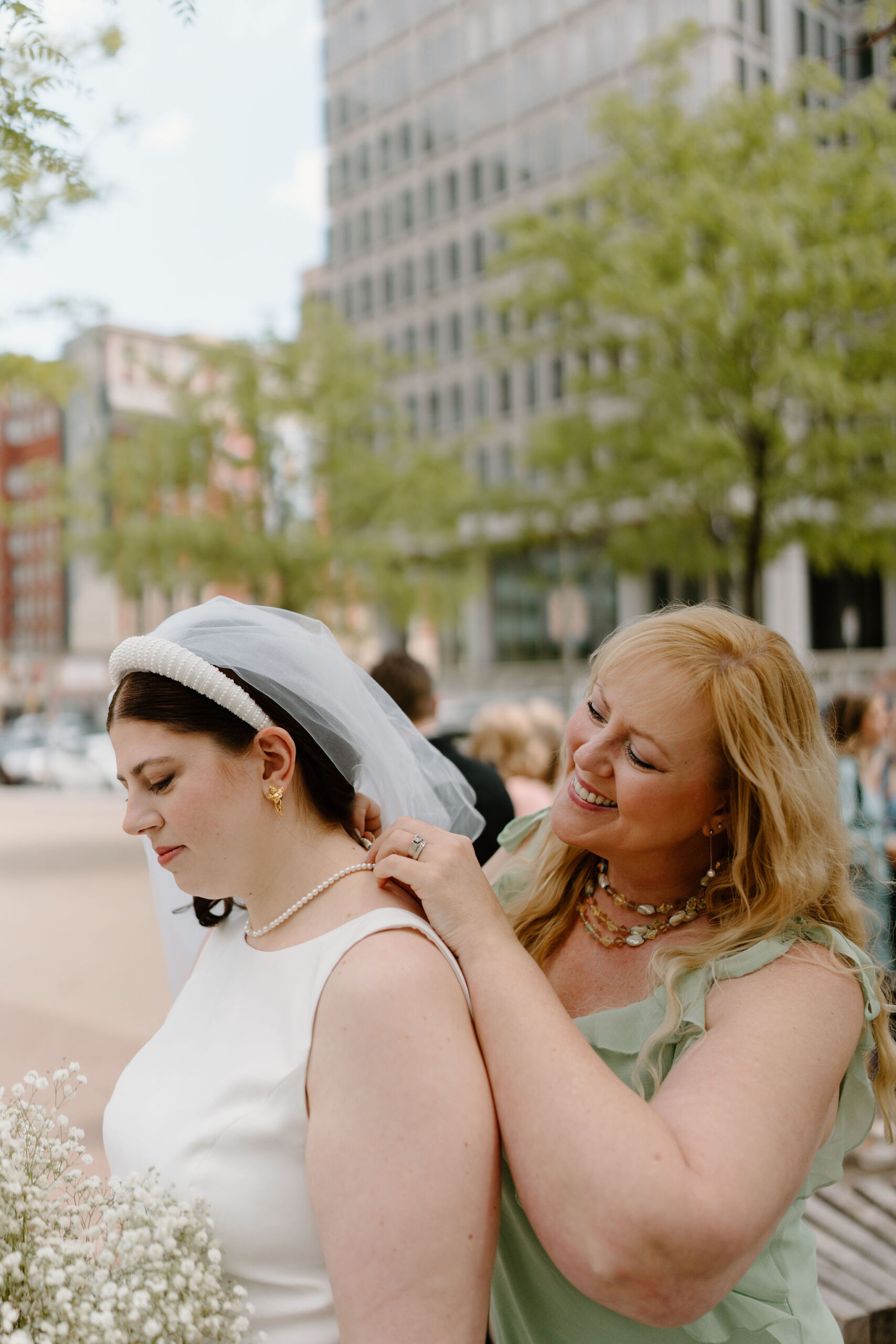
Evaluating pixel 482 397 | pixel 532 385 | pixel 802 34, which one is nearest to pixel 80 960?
pixel 802 34

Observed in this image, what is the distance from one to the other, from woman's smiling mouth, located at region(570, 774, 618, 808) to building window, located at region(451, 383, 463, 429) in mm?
48943

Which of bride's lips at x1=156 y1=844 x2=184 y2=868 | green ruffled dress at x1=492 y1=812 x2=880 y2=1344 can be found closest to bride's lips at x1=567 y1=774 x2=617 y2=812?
green ruffled dress at x1=492 y1=812 x2=880 y2=1344

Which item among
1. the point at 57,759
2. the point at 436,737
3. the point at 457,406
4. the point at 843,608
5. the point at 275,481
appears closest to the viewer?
the point at 436,737

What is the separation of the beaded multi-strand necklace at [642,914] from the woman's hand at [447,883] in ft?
1.44

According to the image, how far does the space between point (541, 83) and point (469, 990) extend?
4787 centimetres

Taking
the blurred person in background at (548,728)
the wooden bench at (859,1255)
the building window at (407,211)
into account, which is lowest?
the wooden bench at (859,1255)

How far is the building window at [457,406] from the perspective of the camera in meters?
49.9

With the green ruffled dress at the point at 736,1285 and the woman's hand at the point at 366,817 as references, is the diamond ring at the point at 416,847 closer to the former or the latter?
the woman's hand at the point at 366,817

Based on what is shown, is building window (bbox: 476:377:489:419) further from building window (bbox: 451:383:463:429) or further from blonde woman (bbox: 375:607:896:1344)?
blonde woman (bbox: 375:607:896:1344)

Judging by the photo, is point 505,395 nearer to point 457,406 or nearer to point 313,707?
point 457,406

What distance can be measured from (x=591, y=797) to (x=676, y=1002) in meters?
0.37

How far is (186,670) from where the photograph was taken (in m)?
1.84

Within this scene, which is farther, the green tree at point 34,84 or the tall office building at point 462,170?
the tall office building at point 462,170

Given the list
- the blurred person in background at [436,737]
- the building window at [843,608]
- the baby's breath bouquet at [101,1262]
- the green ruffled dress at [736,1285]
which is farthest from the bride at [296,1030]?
the building window at [843,608]
